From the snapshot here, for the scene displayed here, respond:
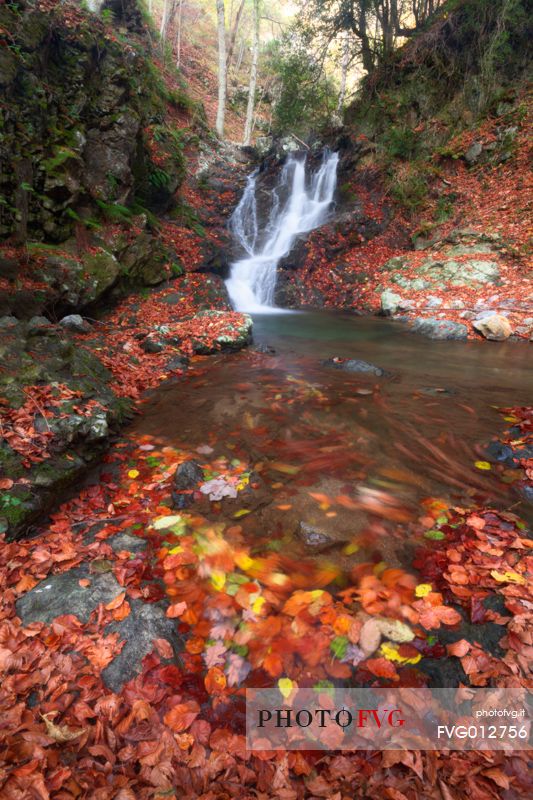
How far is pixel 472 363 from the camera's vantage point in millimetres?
7012

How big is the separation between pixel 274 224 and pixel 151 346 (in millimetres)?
11182

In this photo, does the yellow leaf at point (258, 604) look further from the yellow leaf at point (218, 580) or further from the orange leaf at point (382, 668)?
the orange leaf at point (382, 668)

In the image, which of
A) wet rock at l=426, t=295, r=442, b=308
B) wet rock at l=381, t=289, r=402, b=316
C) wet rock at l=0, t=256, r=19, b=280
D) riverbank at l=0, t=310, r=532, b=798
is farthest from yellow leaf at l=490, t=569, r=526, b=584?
wet rock at l=381, t=289, r=402, b=316

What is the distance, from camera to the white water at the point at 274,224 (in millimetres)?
12891

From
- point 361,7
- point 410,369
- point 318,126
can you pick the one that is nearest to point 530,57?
point 361,7

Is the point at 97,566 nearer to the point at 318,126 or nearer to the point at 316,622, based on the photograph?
the point at 316,622

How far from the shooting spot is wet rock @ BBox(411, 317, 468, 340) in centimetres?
884

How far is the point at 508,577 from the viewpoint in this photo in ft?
7.23

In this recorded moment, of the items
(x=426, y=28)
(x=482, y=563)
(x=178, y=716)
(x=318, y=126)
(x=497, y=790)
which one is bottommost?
(x=178, y=716)

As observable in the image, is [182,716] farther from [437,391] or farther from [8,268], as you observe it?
[8,268]

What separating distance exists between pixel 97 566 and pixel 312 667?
1.45 metres

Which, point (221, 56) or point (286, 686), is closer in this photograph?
point (286, 686)

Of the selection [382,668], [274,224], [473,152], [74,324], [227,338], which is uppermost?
[473,152]

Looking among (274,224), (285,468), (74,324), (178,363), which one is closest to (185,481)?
(285,468)
